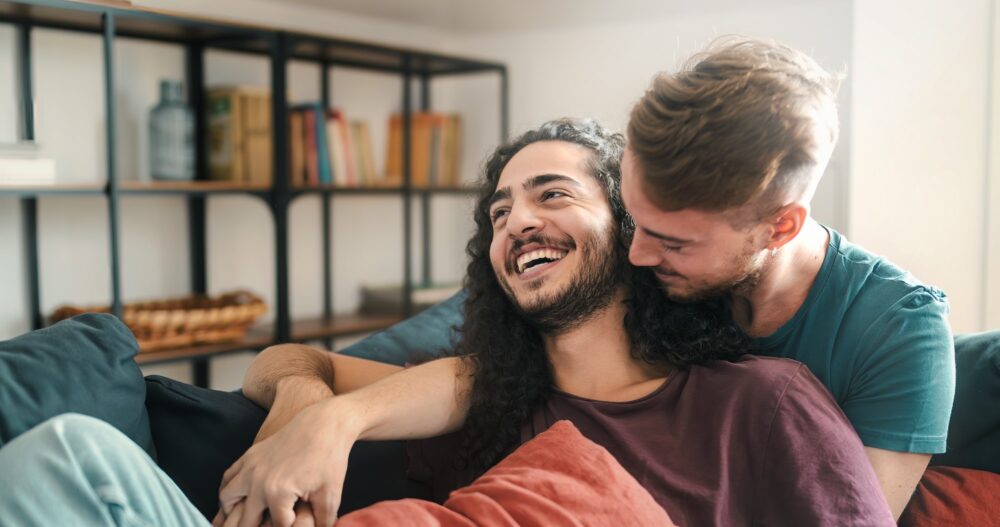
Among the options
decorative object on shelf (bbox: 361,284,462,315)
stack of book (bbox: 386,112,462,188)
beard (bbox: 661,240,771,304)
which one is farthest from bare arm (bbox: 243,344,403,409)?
stack of book (bbox: 386,112,462,188)

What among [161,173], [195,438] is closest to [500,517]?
[195,438]

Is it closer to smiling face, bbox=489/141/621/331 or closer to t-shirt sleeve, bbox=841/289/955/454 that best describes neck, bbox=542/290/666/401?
smiling face, bbox=489/141/621/331

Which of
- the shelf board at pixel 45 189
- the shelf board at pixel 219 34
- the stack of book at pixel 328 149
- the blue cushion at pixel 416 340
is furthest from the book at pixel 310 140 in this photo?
the blue cushion at pixel 416 340

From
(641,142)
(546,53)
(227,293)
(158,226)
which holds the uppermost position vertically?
(546,53)

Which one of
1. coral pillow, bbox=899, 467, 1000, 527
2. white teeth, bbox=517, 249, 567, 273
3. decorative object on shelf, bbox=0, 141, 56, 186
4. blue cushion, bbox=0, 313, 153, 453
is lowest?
coral pillow, bbox=899, 467, 1000, 527

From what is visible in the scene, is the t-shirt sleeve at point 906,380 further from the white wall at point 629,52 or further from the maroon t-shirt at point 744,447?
the white wall at point 629,52

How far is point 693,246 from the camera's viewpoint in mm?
1455

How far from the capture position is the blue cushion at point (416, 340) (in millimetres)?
1812

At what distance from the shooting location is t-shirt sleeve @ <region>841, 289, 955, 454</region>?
1396mm

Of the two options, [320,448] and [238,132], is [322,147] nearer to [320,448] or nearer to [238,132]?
[238,132]

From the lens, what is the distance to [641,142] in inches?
55.6

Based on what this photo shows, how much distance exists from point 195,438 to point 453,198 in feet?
11.1

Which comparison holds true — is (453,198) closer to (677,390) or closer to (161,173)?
(161,173)

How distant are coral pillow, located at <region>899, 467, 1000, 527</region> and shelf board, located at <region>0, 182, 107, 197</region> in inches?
99.1
